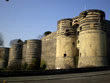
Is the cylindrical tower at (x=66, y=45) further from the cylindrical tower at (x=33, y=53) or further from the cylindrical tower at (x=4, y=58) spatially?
the cylindrical tower at (x=4, y=58)

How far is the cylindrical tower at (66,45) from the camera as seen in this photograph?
1736 centimetres

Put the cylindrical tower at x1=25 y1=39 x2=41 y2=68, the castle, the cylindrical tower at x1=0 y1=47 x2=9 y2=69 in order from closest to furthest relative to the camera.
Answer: the castle
the cylindrical tower at x1=25 y1=39 x2=41 y2=68
the cylindrical tower at x1=0 y1=47 x2=9 y2=69

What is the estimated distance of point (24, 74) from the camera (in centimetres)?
930

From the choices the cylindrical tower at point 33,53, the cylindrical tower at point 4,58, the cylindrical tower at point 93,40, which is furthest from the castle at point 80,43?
the cylindrical tower at point 4,58

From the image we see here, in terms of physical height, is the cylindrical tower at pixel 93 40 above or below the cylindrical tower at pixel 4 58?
above

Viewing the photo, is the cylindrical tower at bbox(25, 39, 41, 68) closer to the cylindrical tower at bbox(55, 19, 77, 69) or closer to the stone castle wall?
the stone castle wall

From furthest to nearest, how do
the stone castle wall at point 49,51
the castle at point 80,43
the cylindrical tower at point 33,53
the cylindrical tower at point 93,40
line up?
the cylindrical tower at point 33,53
the stone castle wall at point 49,51
the castle at point 80,43
the cylindrical tower at point 93,40

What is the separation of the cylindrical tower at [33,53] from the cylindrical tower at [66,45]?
872 cm

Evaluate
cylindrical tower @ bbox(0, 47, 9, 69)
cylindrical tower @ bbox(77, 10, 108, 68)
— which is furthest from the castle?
cylindrical tower @ bbox(0, 47, 9, 69)

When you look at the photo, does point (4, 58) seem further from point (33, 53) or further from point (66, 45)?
point (66, 45)

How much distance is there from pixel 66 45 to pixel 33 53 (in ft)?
35.7

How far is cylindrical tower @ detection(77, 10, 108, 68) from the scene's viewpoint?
1431 cm

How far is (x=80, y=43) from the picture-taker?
15859 millimetres

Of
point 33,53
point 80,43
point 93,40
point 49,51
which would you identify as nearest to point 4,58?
point 33,53
